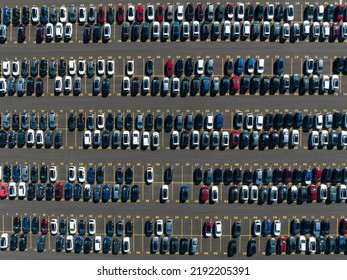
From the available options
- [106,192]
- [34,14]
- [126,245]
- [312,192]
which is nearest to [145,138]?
[106,192]

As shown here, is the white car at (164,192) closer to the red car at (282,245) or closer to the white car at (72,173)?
the white car at (72,173)

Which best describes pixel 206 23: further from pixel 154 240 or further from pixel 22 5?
pixel 154 240

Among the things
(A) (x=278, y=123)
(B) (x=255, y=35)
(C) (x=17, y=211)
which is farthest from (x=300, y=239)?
(C) (x=17, y=211)

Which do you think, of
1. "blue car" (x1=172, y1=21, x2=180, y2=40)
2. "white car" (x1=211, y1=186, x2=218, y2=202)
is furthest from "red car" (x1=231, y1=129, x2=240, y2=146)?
"blue car" (x1=172, y1=21, x2=180, y2=40)

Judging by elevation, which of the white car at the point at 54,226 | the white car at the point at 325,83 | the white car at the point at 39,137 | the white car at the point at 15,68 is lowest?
the white car at the point at 54,226

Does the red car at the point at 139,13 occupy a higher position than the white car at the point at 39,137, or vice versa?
the red car at the point at 139,13

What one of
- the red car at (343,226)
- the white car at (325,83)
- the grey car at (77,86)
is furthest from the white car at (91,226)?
the white car at (325,83)

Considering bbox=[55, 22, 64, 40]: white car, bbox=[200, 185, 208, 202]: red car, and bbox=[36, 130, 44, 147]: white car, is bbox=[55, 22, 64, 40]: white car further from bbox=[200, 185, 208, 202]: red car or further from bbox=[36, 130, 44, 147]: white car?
bbox=[200, 185, 208, 202]: red car

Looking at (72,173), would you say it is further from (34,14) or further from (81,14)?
(34,14)
